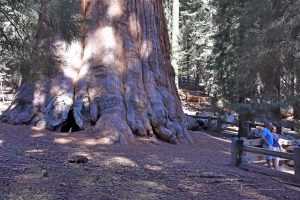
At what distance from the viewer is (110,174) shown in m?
7.88

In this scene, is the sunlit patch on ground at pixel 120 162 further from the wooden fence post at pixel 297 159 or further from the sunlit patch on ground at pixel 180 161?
the wooden fence post at pixel 297 159

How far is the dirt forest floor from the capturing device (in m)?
6.76

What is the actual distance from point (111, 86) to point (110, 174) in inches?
193

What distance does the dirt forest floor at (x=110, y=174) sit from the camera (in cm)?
676

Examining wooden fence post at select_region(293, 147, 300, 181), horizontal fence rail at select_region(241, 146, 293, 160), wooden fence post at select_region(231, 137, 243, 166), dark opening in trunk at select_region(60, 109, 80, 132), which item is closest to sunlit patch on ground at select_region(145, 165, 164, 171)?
horizontal fence rail at select_region(241, 146, 293, 160)

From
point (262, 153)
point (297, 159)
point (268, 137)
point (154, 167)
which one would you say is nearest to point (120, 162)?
point (154, 167)

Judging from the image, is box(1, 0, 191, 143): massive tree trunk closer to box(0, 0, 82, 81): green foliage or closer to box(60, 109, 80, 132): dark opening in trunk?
box(60, 109, 80, 132): dark opening in trunk

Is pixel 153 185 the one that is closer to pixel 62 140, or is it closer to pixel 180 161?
pixel 180 161

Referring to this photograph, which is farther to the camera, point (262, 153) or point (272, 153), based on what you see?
point (262, 153)

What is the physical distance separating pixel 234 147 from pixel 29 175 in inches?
225

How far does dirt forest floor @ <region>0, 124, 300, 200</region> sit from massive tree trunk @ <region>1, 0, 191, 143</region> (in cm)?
78

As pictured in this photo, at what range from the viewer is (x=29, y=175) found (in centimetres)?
720

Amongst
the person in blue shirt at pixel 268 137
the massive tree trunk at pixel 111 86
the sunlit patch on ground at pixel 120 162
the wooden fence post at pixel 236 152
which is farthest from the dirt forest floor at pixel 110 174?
the person in blue shirt at pixel 268 137

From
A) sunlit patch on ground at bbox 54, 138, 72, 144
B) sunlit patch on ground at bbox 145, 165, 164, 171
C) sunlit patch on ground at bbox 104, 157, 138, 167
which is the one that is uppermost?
sunlit patch on ground at bbox 54, 138, 72, 144
